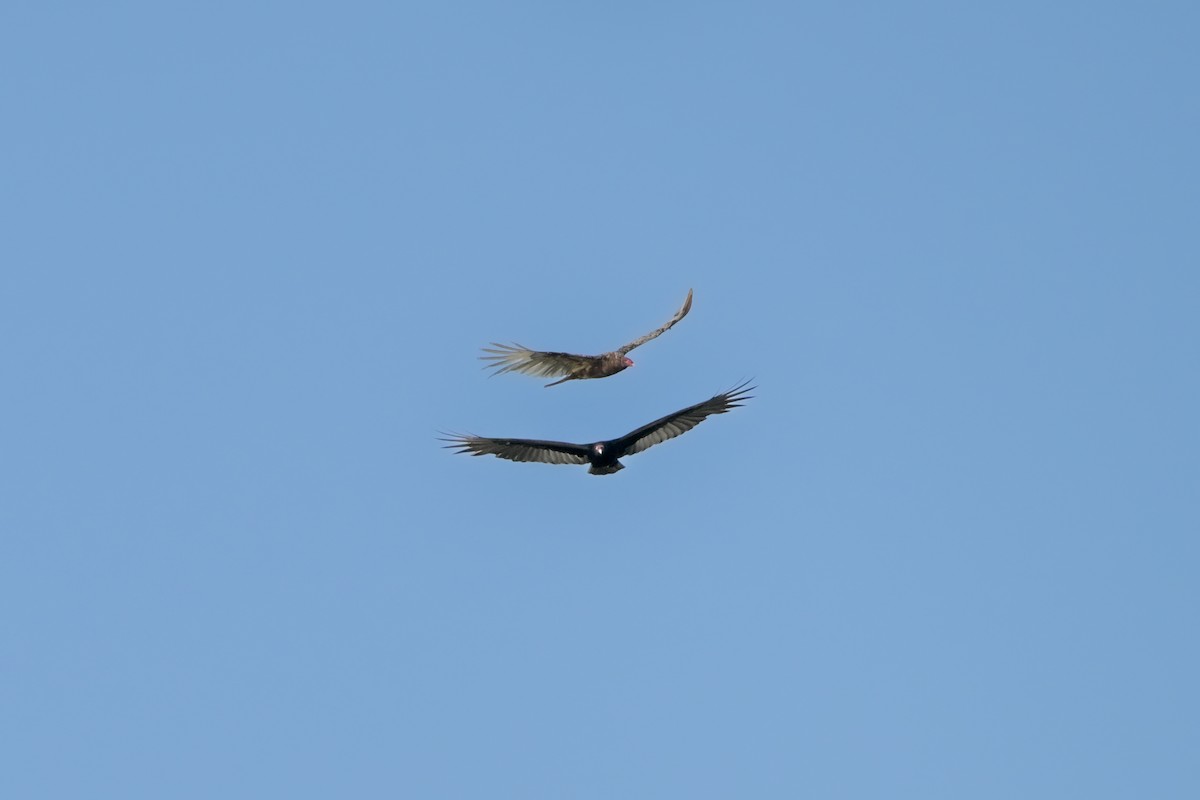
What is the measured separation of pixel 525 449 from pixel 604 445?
7.30 feet

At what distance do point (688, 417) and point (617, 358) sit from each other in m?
2.26

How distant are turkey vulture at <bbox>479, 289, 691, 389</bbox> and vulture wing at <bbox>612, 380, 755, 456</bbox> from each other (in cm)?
187

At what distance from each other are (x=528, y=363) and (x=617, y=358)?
7.39ft

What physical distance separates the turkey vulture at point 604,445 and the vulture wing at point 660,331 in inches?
88.0

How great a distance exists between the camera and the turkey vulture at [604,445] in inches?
3418

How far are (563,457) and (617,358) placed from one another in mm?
2735

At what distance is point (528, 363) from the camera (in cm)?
8700

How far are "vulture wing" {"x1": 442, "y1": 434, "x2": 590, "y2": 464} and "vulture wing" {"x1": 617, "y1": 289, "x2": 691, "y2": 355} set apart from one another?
109 inches

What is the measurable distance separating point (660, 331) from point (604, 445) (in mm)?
3516

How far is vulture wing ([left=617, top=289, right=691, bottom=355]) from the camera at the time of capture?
88125 mm

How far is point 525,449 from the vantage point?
87.9 m

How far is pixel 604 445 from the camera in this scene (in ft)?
285

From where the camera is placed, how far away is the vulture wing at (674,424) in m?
86.8

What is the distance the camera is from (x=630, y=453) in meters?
87.3
